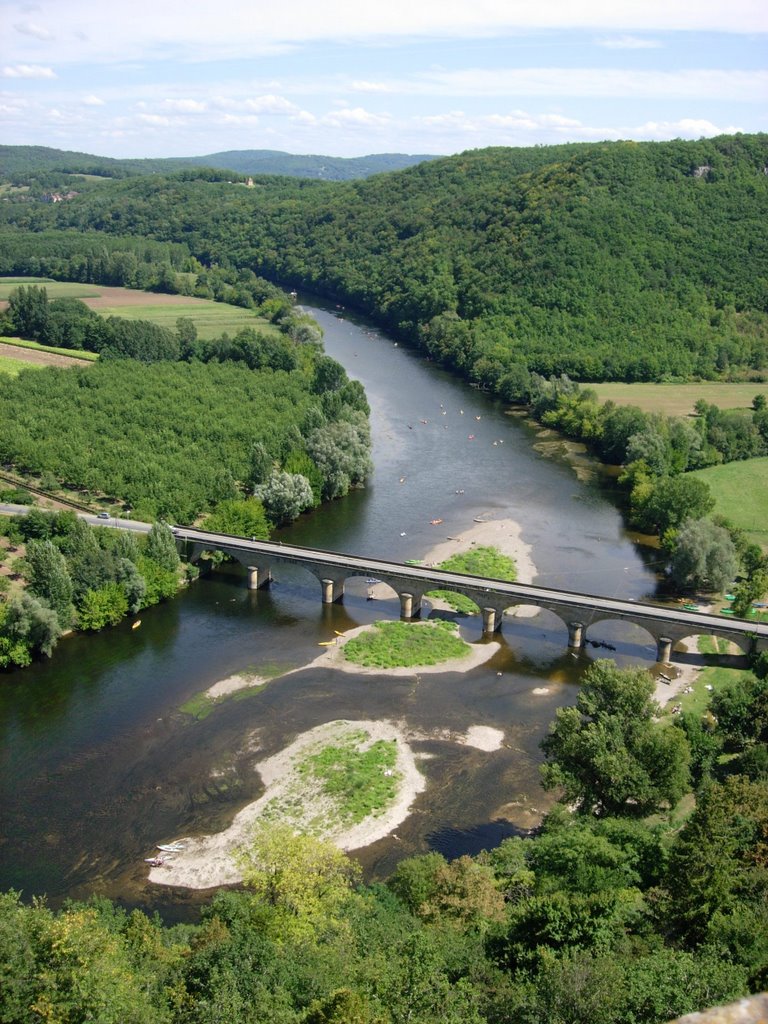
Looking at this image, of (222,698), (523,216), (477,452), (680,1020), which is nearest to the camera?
(680,1020)

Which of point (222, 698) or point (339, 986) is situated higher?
point (339, 986)

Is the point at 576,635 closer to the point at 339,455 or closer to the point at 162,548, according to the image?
the point at 162,548

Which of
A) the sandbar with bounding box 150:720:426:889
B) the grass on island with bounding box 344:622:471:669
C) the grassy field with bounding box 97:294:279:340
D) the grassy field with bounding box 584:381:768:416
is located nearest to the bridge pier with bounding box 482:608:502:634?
the grass on island with bounding box 344:622:471:669

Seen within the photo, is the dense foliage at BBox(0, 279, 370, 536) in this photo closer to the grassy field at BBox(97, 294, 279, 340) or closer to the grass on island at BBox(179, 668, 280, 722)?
the grassy field at BBox(97, 294, 279, 340)

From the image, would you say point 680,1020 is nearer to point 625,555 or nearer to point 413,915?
point 413,915

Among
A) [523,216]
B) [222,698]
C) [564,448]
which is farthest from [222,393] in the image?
[523,216]

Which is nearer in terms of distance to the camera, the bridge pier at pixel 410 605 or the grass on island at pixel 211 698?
the grass on island at pixel 211 698

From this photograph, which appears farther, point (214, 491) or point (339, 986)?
point (214, 491)

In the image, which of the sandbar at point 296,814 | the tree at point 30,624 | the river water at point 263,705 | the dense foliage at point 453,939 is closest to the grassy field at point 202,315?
the river water at point 263,705

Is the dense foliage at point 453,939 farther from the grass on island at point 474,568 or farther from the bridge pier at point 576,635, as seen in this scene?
the grass on island at point 474,568
